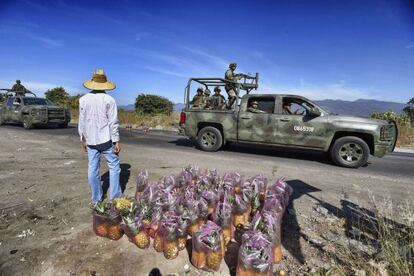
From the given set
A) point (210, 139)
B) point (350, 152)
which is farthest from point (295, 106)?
point (210, 139)

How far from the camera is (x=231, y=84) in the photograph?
1073 cm

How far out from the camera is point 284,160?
8383mm

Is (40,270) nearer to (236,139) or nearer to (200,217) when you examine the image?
(200,217)

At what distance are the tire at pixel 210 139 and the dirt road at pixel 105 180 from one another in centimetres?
29

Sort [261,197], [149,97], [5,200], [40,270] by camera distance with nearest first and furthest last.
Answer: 1. [40,270]
2. [261,197]
3. [5,200]
4. [149,97]

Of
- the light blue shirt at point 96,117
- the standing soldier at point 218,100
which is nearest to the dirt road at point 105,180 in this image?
the light blue shirt at point 96,117

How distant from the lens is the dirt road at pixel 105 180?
9.46ft

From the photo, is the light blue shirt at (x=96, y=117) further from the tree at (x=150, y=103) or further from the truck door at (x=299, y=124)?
the tree at (x=150, y=103)

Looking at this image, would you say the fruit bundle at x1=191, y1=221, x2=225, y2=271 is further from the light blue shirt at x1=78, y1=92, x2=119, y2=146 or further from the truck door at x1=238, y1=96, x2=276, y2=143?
the truck door at x1=238, y1=96, x2=276, y2=143

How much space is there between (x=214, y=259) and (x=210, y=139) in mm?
6853

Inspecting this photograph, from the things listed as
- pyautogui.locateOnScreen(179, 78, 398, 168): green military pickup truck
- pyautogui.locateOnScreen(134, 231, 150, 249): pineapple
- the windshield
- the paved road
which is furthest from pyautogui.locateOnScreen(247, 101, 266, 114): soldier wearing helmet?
the windshield

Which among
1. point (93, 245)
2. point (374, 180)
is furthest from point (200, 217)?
point (374, 180)

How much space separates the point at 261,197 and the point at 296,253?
0.95 m

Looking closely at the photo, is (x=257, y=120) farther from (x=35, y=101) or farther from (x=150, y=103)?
(x=150, y=103)
